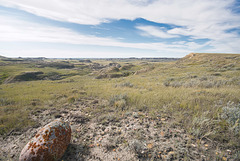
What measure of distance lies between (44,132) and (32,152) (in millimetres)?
505

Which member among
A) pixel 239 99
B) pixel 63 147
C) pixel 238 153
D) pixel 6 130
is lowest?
pixel 6 130

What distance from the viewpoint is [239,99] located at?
17.4ft

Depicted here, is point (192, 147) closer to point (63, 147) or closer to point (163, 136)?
point (163, 136)

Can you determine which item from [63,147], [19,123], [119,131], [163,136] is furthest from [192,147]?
[19,123]

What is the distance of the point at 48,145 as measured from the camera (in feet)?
9.56

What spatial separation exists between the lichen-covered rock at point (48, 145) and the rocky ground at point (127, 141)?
0.39m

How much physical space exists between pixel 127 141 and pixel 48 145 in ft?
7.72

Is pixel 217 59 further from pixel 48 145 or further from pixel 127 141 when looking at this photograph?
pixel 48 145

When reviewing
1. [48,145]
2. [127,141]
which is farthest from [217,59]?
[48,145]

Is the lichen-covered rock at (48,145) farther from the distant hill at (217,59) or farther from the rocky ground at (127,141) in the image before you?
the distant hill at (217,59)

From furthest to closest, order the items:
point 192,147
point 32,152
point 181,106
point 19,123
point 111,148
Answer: point 181,106 → point 19,123 → point 111,148 → point 192,147 → point 32,152

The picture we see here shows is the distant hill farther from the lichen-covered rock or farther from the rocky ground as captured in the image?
the lichen-covered rock

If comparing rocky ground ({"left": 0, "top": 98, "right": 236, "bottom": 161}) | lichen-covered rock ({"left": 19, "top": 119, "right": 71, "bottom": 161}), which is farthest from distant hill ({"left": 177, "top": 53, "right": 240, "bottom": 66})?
lichen-covered rock ({"left": 19, "top": 119, "right": 71, "bottom": 161})

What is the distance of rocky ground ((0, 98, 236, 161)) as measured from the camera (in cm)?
292
